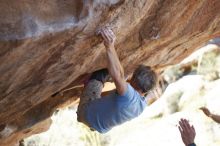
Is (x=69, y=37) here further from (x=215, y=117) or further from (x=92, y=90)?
(x=215, y=117)

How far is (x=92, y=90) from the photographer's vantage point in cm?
447

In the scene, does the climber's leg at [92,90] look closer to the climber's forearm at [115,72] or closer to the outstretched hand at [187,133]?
the climber's forearm at [115,72]

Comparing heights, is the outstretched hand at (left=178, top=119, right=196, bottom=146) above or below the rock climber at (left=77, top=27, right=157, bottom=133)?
below

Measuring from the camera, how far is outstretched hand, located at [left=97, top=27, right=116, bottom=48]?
365 centimetres

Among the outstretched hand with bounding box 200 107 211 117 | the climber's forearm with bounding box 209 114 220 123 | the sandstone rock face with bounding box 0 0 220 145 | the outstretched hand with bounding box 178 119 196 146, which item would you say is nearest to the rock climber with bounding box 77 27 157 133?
the sandstone rock face with bounding box 0 0 220 145

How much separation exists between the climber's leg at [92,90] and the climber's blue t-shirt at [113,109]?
14cm

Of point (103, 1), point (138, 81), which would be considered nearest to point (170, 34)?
point (138, 81)

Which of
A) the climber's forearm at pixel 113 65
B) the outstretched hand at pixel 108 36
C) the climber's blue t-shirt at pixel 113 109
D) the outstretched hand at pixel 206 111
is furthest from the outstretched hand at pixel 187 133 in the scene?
the outstretched hand at pixel 206 111

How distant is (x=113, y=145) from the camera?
34.6ft

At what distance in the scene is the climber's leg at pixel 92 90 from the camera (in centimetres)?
429

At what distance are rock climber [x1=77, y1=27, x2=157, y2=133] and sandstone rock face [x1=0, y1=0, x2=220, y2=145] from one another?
12.1 inches

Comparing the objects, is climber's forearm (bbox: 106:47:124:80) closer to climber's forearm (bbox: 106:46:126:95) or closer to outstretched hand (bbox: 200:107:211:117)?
climber's forearm (bbox: 106:46:126:95)

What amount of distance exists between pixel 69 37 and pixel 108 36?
0.38 meters

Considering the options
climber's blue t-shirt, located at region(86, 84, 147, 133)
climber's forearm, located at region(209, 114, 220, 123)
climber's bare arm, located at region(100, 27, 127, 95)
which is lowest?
climber's blue t-shirt, located at region(86, 84, 147, 133)
